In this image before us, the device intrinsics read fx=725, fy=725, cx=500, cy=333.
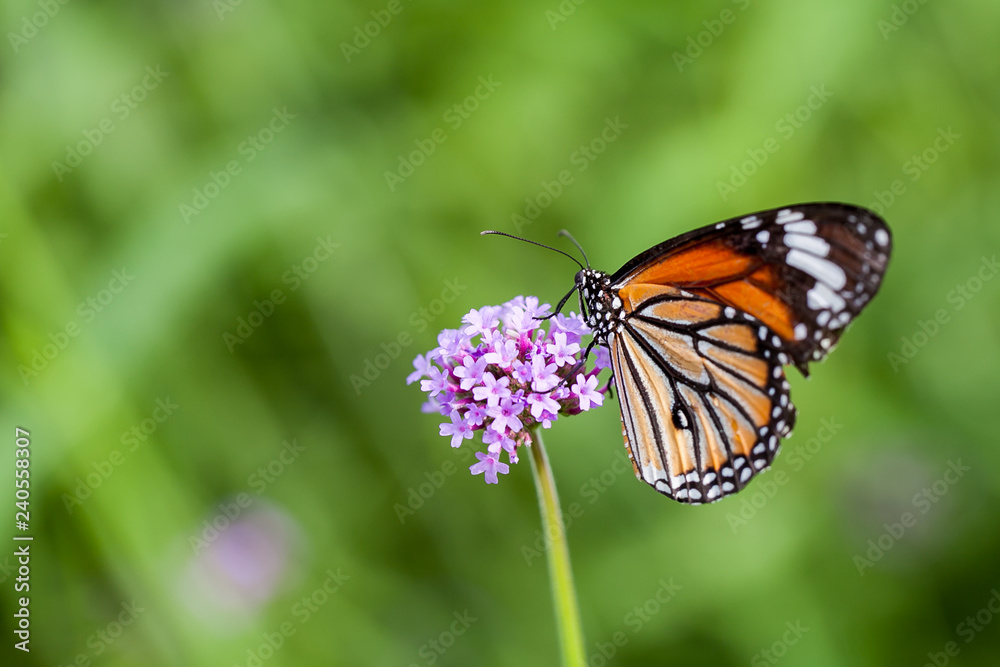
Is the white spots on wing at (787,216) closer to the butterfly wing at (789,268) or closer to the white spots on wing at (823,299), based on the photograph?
the butterfly wing at (789,268)

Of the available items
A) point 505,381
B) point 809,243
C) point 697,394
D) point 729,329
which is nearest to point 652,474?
point 697,394

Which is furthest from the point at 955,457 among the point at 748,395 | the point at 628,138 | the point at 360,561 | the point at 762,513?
the point at 360,561

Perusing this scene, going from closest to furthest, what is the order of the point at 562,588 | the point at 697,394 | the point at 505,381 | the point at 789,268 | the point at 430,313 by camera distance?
the point at 562,588 < the point at 505,381 < the point at 789,268 < the point at 697,394 < the point at 430,313

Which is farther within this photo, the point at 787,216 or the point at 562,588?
the point at 787,216

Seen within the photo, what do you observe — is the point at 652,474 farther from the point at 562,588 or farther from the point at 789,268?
the point at 789,268

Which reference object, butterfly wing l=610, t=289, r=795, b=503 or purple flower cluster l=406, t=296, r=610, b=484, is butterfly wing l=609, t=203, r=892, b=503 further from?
purple flower cluster l=406, t=296, r=610, b=484

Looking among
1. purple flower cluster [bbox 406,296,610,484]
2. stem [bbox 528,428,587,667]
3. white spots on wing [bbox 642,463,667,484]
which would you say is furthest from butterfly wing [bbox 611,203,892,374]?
stem [bbox 528,428,587,667]

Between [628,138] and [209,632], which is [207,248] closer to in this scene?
[209,632]
